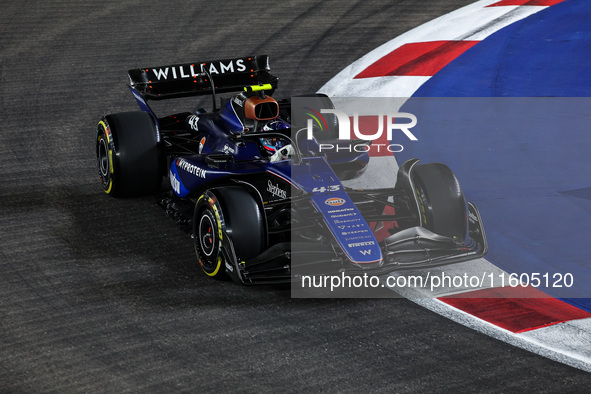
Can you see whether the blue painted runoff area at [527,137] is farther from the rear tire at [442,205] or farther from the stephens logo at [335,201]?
the stephens logo at [335,201]

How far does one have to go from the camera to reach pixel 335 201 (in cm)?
580

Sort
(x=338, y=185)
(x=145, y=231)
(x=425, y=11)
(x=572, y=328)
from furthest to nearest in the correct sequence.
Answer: (x=425, y=11)
(x=145, y=231)
(x=338, y=185)
(x=572, y=328)

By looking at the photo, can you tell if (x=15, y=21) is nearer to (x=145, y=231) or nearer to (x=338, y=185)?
(x=145, y=231)

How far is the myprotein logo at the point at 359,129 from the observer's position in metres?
7.08

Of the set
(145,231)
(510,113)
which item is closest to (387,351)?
(145,231)

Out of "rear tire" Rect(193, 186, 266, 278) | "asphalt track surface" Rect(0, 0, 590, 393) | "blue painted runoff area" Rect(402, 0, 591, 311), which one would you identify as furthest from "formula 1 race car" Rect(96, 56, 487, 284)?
"blue painted runoff area" Rect(402, 0, 591, 311)

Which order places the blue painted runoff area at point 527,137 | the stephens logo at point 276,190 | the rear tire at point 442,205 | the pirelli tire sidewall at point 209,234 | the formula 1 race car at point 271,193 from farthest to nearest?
the blue painted runoff area at point 527,137 < the stephens logo at point 276,190 < the rear tire at point 442,205 < the pirelli tire sidewall at point 209,234 < the formula 1 race car at point 271,193

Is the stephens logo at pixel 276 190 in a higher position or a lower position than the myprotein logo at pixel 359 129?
lower

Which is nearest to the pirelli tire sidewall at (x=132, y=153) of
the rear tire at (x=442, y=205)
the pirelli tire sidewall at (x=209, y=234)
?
the pirelli tire sidewall at (x=209, y=234)

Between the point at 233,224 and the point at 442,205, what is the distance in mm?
1573

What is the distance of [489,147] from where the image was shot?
855 centimetres

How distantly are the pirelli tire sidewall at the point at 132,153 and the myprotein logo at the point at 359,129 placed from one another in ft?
4.59

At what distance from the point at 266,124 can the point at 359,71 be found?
4.22m

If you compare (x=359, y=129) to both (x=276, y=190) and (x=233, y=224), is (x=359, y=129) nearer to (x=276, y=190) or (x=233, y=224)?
(x=276, y=190)
